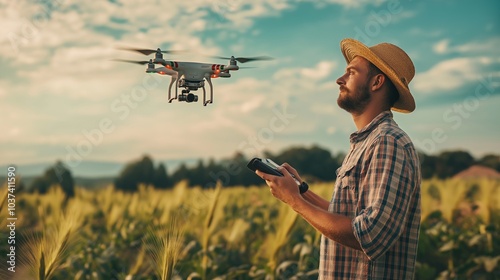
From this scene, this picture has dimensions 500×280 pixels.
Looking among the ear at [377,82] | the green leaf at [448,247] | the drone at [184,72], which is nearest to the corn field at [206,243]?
the green leaf at [448,247]

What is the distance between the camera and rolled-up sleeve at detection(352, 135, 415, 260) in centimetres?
241

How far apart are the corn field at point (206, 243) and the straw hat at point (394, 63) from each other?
142 centimetres

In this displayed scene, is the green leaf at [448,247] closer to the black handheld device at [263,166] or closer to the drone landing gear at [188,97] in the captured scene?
the black handheld device at [263,166]

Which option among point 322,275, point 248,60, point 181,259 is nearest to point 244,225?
point 181,259

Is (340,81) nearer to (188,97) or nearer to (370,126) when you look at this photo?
(370,126)

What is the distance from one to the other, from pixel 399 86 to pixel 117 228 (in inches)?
257

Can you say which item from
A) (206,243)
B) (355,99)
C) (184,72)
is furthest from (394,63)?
(206,243)

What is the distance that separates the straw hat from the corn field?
142 cm

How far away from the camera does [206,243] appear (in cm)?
498

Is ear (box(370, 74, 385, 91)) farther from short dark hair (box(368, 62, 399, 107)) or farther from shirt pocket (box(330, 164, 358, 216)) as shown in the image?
shirt pocket (box(330, 164, 358, 216))

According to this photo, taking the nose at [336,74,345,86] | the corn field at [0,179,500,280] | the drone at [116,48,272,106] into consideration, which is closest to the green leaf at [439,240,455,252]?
the corn field at [0,179,500,280]

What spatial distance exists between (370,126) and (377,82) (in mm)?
222

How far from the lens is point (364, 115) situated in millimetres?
2832

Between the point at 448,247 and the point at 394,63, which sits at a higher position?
the point at 394,63
